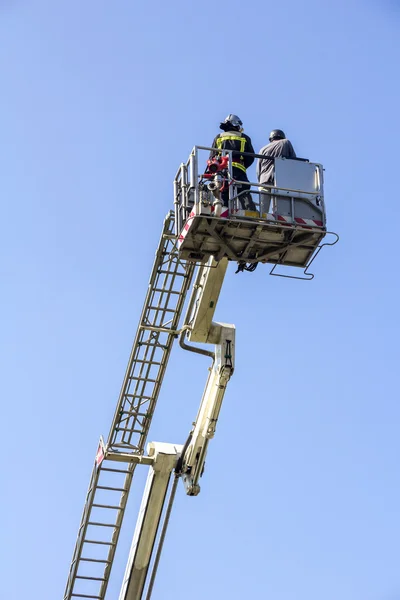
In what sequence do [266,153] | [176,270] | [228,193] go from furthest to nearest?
[176,270], [266,153], [228,193]

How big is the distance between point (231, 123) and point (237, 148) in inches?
19.0

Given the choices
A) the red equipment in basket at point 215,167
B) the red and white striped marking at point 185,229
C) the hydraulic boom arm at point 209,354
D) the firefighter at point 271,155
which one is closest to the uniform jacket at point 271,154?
the firefighter at point 271,155

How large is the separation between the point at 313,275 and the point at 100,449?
4.80 metres

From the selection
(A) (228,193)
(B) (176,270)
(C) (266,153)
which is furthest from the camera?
(B) (176,270)

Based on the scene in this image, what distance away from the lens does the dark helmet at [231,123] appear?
1473 centimetres

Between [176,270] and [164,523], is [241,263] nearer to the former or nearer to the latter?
[176,270]

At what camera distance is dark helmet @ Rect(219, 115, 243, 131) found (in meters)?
14.7

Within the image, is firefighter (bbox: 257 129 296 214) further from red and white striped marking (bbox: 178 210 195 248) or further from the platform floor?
red and white striped marking (bbox: 178 210 195 248)

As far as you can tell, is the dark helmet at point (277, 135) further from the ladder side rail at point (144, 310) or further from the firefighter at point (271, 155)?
the ladder side rail at point (144, 310)

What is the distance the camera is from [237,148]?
14.5 metres

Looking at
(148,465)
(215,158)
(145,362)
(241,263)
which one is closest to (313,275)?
(241,263)

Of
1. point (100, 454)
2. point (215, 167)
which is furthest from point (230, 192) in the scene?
point (100, 454)

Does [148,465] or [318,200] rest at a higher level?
[318,200]

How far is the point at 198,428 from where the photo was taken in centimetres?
1560
